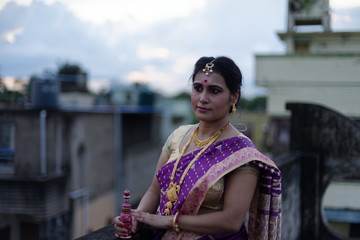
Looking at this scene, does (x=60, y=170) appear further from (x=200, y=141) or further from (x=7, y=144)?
(x=200, y=141)

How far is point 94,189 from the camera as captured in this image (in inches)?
541

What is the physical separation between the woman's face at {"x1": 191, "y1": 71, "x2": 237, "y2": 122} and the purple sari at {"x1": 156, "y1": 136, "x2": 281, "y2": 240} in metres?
0.17

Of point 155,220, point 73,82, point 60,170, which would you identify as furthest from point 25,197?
point 155,220

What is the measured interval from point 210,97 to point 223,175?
0.42 meters

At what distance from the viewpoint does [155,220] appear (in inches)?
75.9

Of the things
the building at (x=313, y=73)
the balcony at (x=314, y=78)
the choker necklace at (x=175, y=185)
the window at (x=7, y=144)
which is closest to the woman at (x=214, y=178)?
the choker necklace at (x=175, y=185)

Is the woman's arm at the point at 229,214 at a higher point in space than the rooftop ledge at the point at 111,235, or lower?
higher

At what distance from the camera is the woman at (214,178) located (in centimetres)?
185

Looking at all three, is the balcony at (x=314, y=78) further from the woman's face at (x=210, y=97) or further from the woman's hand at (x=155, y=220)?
the woman's hand at (x=155, y=220)

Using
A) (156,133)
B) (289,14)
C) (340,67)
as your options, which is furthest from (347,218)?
(156,133)

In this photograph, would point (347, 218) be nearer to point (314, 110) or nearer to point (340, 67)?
point (314, 110)

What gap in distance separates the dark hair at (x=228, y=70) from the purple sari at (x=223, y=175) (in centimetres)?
30

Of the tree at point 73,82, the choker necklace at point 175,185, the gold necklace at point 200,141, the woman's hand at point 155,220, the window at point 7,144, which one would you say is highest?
the tree at point 73,82

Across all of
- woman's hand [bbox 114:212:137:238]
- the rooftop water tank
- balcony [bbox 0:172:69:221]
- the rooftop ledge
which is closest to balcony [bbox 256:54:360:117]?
the rooftop water tank
